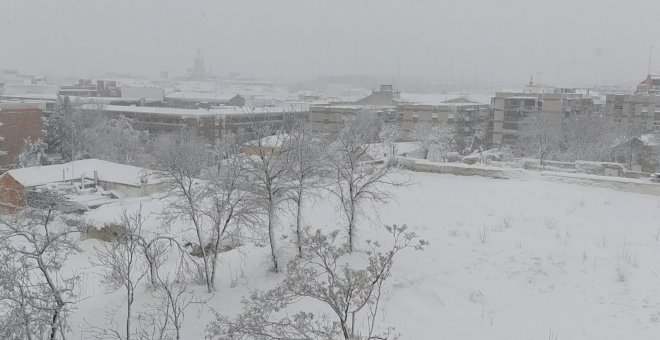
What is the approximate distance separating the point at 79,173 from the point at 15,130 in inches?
625

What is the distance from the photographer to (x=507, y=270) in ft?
38.2

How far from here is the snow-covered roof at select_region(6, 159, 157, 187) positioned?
108 ft

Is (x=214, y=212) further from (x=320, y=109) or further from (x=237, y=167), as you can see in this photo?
(x=320, y=109)

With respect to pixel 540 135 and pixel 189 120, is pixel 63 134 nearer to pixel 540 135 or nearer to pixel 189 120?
pixel 189 120

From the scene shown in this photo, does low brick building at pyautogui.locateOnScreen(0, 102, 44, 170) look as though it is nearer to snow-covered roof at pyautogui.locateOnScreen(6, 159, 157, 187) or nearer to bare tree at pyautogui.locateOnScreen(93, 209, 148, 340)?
snow-covered roof at pyautogui.locateOnScreen(6, 159, 157, 187)

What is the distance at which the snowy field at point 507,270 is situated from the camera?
987 cm

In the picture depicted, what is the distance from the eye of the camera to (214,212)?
43.5 ft

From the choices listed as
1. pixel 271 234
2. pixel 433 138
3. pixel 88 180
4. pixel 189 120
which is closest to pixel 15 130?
pixel 189 120

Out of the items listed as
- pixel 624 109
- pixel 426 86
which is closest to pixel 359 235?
pixel 624 109

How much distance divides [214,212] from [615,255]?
8.34m

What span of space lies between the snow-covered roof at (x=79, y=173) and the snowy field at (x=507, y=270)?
18.6 metres

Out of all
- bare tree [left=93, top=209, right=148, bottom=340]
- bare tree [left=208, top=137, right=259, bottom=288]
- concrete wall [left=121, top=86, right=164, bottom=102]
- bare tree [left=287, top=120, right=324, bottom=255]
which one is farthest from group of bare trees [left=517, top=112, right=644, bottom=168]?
concrete wall [left=121, top=86, right=164, bottom=102]

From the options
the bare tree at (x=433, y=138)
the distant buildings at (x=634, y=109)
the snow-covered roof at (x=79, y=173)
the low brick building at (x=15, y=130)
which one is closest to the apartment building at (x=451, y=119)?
the bare tree at (x=433, y=138)

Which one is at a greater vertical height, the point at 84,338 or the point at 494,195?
the point at 494,195
